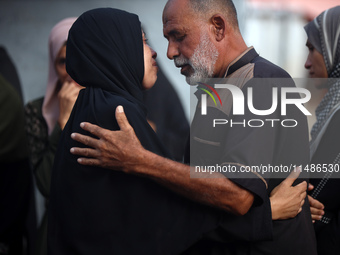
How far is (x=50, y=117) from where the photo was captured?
10.5 ft

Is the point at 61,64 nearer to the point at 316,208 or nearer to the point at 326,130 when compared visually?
the point at 326,130

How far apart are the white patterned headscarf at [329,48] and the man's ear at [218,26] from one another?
0.80m

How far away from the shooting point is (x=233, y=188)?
1.71 metres

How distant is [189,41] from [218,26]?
17 cm

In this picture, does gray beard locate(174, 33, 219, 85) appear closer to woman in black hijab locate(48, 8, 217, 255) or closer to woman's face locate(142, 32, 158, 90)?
woman's face locate(142, 32, 158, 90)

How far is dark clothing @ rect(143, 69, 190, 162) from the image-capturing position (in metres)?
3.66

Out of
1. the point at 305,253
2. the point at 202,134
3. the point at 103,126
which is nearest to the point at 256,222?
the point at 305,253

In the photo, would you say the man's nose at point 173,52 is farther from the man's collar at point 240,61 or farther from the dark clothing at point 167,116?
the dark clothing at point 167,116

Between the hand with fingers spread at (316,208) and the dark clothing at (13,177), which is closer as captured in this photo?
the hand with fingers spread at (316,208)

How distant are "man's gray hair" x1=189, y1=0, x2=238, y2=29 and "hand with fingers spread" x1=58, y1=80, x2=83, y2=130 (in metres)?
1.30

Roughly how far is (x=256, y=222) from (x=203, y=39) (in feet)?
3.12

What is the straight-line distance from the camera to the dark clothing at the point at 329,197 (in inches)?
86.2

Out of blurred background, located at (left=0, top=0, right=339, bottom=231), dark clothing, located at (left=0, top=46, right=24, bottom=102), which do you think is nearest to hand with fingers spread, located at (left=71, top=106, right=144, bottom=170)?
blurred background, located at (left=0, top=0, right=339, bottom=231)

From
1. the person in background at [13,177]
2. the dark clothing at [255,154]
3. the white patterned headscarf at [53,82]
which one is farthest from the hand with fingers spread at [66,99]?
the dark clothing at [255,154]
